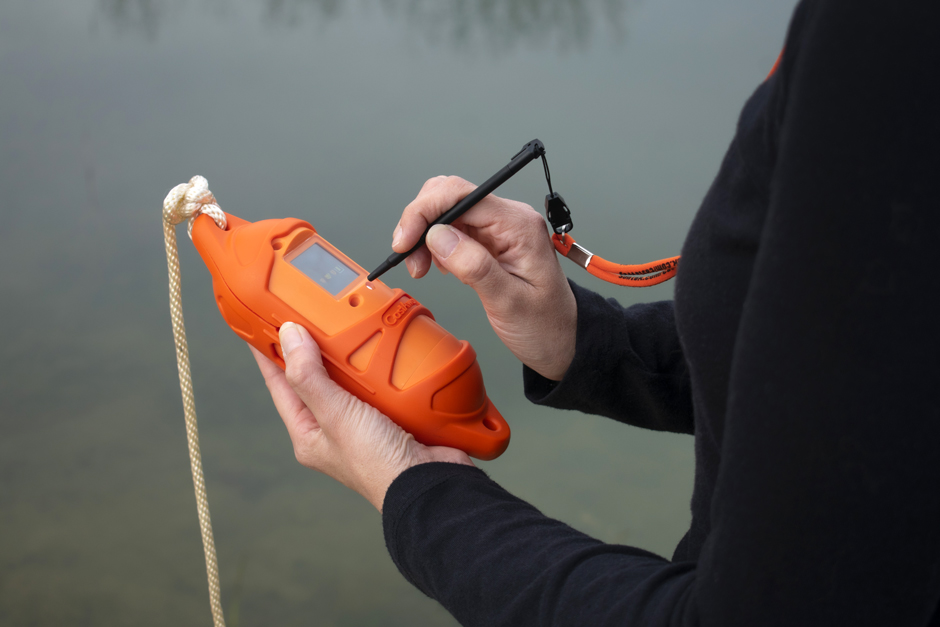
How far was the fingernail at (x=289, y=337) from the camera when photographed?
0.82 m

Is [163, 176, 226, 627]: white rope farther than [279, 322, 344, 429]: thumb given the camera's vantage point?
Yes

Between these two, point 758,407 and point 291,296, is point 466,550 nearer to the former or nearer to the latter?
point 758,407

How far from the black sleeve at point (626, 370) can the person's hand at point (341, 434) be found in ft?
0.63

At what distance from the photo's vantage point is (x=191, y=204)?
0.93 metres

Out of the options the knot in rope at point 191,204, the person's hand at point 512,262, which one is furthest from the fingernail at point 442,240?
the knot in rope at point 191,204

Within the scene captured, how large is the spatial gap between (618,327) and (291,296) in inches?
17.8

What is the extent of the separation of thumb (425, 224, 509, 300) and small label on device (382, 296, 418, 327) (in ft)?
0.31

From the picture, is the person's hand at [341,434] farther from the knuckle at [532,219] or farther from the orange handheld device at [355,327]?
the knuckle at [532,219]

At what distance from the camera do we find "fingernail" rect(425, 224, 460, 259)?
0.81 meters

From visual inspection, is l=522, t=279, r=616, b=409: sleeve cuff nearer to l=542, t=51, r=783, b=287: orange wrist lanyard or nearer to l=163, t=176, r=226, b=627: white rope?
l=542, t=51, r=783, b=287: orange wrist lanyard

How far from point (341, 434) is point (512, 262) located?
32 centimetres

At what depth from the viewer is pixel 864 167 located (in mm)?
314

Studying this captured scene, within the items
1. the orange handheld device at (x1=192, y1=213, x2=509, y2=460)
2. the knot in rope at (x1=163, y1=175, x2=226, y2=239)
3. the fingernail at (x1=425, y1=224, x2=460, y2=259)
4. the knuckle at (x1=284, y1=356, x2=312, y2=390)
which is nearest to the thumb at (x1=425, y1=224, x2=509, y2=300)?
the fingernail at (x1=425, y1=224, x2=460, y2=259)

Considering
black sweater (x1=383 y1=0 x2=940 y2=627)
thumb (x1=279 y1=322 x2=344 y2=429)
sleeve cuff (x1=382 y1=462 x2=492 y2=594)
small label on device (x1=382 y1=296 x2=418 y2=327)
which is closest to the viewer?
black sweater (x1=383 y1=0 x2=940 y2=627)
